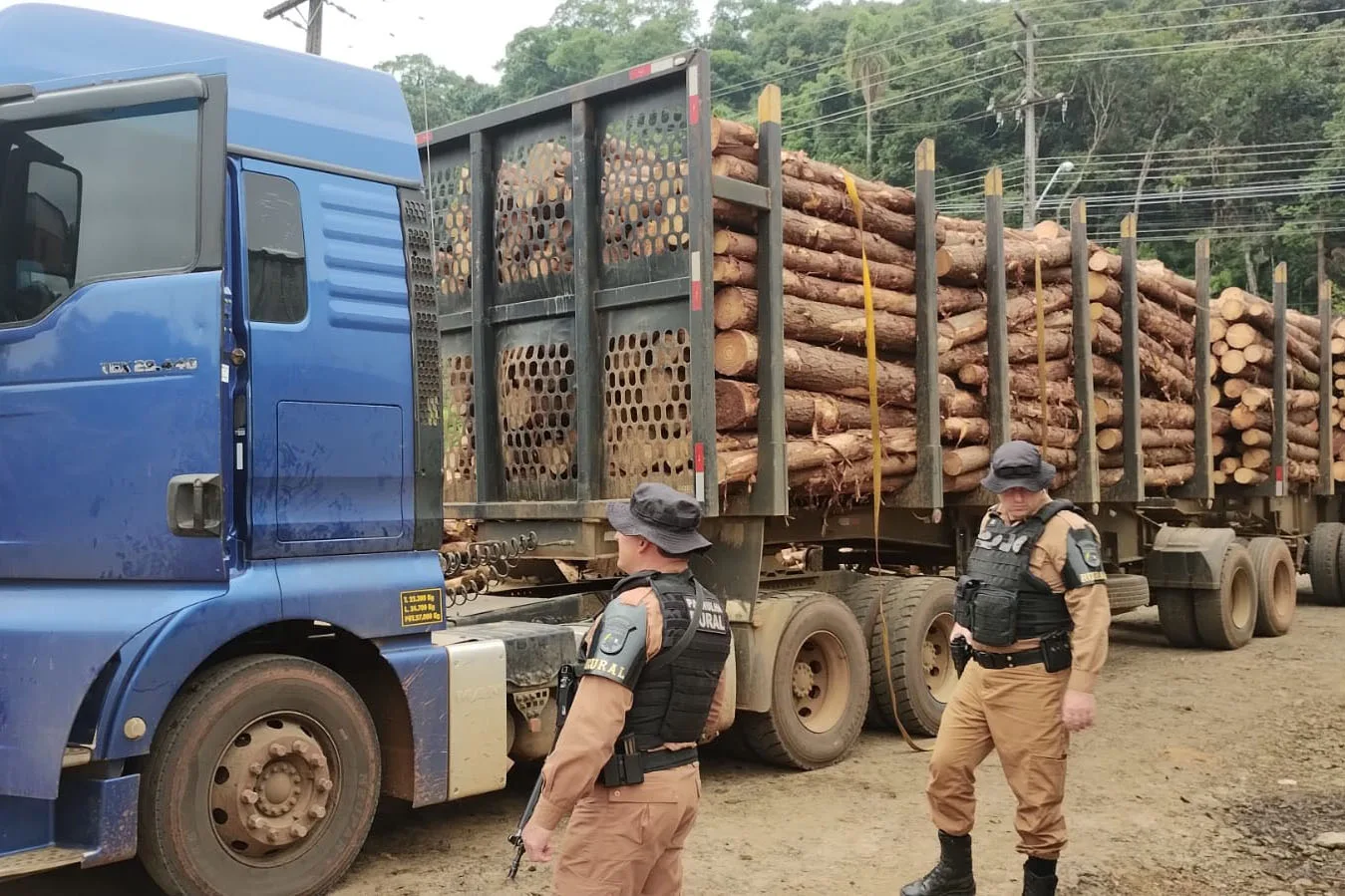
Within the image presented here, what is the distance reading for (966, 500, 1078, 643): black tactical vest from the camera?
4547 millimetres

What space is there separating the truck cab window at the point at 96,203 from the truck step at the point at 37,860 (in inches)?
69.0

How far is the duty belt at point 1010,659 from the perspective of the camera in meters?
4.54

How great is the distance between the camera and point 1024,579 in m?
4.56

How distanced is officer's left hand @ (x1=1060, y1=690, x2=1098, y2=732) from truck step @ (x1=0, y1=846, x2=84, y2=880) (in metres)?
3.33

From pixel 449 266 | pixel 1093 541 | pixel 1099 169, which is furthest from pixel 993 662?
pixel 1099 169

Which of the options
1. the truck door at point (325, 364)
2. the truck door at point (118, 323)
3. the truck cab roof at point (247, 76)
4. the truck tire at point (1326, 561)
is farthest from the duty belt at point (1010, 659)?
the truck tire at point (1326, 561)

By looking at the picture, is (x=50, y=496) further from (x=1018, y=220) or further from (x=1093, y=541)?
(x=1018, y=220)

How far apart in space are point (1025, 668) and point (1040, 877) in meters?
0.75

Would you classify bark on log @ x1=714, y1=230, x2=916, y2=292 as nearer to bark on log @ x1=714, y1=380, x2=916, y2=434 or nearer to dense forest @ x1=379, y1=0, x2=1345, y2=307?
bark on log @ x1=714, y1=380, x2=916, y2=434

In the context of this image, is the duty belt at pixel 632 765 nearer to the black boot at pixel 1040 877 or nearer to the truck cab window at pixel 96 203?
the black boot at pixel 1040 877

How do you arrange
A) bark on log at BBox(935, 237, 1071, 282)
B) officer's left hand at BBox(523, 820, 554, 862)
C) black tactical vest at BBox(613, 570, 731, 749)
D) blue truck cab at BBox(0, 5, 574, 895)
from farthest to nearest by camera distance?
bark on log at BBox(935, 237, 1071, 282) < blue truck cab at BBox(0, 5, 574, 895) < black tactical vest at BBox(613, 570, 731, 749) < officer's left hand at BBox(523, 820, 554, 862)

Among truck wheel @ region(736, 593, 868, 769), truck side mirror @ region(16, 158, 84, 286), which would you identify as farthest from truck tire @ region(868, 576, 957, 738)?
truck side mirror @ region(16, 158, 84, 286)

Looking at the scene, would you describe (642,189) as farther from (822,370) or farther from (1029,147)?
(1029,147)

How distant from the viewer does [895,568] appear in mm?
9461
